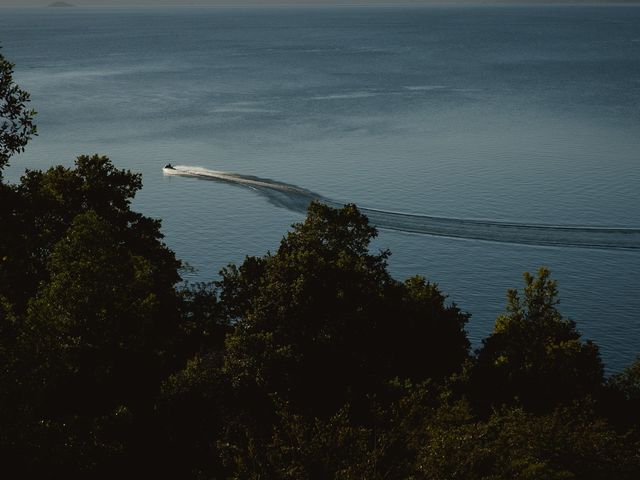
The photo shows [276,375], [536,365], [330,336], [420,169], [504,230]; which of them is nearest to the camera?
[276,375]

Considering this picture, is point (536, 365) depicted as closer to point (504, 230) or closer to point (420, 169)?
point (504, 230)

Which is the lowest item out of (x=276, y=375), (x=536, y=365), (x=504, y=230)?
(x=276, y=375)

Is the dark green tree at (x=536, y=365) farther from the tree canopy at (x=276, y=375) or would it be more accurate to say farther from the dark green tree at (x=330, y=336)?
the dark green tree at (x=330, y=336)

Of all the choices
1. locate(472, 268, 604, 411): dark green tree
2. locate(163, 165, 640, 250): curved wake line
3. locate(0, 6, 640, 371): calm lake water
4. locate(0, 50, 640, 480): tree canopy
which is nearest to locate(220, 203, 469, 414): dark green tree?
locate(0, 50, 640, 480): tree canopy

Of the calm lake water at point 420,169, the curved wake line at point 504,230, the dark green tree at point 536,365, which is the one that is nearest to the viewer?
the dark green tree at point 536,365

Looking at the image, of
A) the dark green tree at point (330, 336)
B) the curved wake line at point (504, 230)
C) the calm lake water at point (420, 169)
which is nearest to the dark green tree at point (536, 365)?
the dark green tree at point (330, 336)

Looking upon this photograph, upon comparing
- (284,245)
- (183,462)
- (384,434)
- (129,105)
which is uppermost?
(129,105)

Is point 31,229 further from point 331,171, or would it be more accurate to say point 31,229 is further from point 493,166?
point 493,166

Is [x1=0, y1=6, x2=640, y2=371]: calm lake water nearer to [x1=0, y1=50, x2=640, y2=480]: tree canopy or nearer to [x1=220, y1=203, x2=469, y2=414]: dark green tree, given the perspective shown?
[x1=0, y1=50, x2=640, y2=480]: tree canopy

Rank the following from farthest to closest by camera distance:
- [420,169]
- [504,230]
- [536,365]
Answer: [420,169] → [504,230] → [536,365]

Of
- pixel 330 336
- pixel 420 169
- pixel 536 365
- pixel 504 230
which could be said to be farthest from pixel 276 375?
pixel 420 169

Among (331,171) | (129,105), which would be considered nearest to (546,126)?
(331,171)
